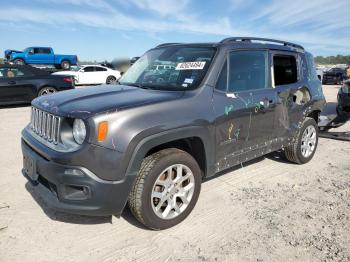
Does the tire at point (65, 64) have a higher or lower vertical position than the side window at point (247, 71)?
higher

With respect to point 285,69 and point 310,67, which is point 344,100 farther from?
point 285,69

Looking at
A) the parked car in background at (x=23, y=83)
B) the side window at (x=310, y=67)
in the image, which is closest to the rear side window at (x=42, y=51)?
the parked car in background at (x=23, y=83)

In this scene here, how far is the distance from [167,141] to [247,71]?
5.54 feet

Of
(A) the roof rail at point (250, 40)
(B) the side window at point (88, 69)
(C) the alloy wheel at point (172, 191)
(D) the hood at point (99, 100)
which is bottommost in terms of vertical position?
(C) the alloy wheel at point (172, 191)

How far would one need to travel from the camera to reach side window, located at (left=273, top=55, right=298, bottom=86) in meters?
4.75

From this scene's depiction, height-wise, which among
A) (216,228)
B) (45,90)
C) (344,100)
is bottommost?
(216,228)

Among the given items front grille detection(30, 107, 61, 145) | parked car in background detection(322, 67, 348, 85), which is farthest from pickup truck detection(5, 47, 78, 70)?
front grille detection(30, 107, 61, 145)

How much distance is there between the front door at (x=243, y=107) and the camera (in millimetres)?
3756

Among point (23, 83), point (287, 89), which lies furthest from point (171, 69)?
point (23, 83)

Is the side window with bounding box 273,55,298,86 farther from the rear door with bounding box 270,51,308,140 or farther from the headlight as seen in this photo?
the headlight

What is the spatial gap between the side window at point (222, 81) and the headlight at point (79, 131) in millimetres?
1580

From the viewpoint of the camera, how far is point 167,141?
10.4 ft

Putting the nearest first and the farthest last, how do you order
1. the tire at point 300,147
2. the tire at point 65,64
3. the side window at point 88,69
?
the tire at point 300,147 < the side window at point 88,69 < the tire at point 65,64

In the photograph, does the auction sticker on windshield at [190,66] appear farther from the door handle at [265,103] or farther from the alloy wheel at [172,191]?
the alloy wheel at [172,191]
